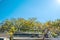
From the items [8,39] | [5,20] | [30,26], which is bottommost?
[8,39]

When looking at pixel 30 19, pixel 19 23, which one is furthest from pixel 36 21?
pixel 19 23

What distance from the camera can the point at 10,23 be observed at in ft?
53.1

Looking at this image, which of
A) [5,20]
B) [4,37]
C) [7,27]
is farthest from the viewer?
[5,20]

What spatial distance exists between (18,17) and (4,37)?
7506mm

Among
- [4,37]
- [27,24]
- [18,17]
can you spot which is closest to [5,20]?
[18,17]

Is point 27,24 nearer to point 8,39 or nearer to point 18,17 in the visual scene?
point 18,17

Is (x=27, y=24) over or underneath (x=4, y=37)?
over

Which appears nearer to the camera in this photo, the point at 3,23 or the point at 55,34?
the point at 55,34

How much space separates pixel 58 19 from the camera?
1599 cm

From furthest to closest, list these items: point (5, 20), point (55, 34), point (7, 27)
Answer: point (5, 20)
point (7, 27)
point (55, 34)

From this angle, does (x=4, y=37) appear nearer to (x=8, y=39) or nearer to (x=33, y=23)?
(x=8, y=39)

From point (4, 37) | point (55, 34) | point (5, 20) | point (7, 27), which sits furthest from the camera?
point (5, 20)

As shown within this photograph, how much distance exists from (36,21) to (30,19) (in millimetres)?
798

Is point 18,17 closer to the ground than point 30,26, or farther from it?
farther from it
